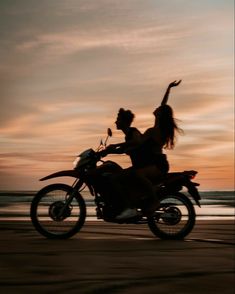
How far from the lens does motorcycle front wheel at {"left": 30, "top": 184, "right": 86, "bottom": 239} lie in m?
8.74

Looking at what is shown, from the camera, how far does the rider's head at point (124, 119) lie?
8.49m

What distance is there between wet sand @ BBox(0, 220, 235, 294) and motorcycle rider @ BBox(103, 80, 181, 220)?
1.84ft

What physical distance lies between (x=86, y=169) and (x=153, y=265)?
302 centimetres

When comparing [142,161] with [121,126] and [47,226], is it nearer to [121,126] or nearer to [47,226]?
[121,126]

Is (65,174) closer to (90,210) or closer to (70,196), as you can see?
(70,196)

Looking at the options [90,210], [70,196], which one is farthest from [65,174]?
[90,210]

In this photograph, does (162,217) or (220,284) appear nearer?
(220,284)

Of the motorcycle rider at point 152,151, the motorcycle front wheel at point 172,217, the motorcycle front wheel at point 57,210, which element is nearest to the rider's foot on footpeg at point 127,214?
the motorcycle rider at point 152,151

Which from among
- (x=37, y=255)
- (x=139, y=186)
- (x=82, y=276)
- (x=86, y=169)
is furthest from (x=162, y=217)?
(x=82, y=276)

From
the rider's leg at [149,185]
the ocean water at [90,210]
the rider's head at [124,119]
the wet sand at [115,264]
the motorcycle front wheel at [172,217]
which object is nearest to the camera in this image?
the wet sand at [115,264]

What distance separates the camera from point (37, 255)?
649cm

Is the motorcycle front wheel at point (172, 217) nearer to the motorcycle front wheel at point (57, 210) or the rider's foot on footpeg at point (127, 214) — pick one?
the rider's foot on footpeg at point (127, 214)

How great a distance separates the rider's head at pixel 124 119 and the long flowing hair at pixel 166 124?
A: 37 centimetres

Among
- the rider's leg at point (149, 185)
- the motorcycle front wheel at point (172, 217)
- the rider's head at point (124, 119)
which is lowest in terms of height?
the motorcycle front wheel at point (172, 217)
